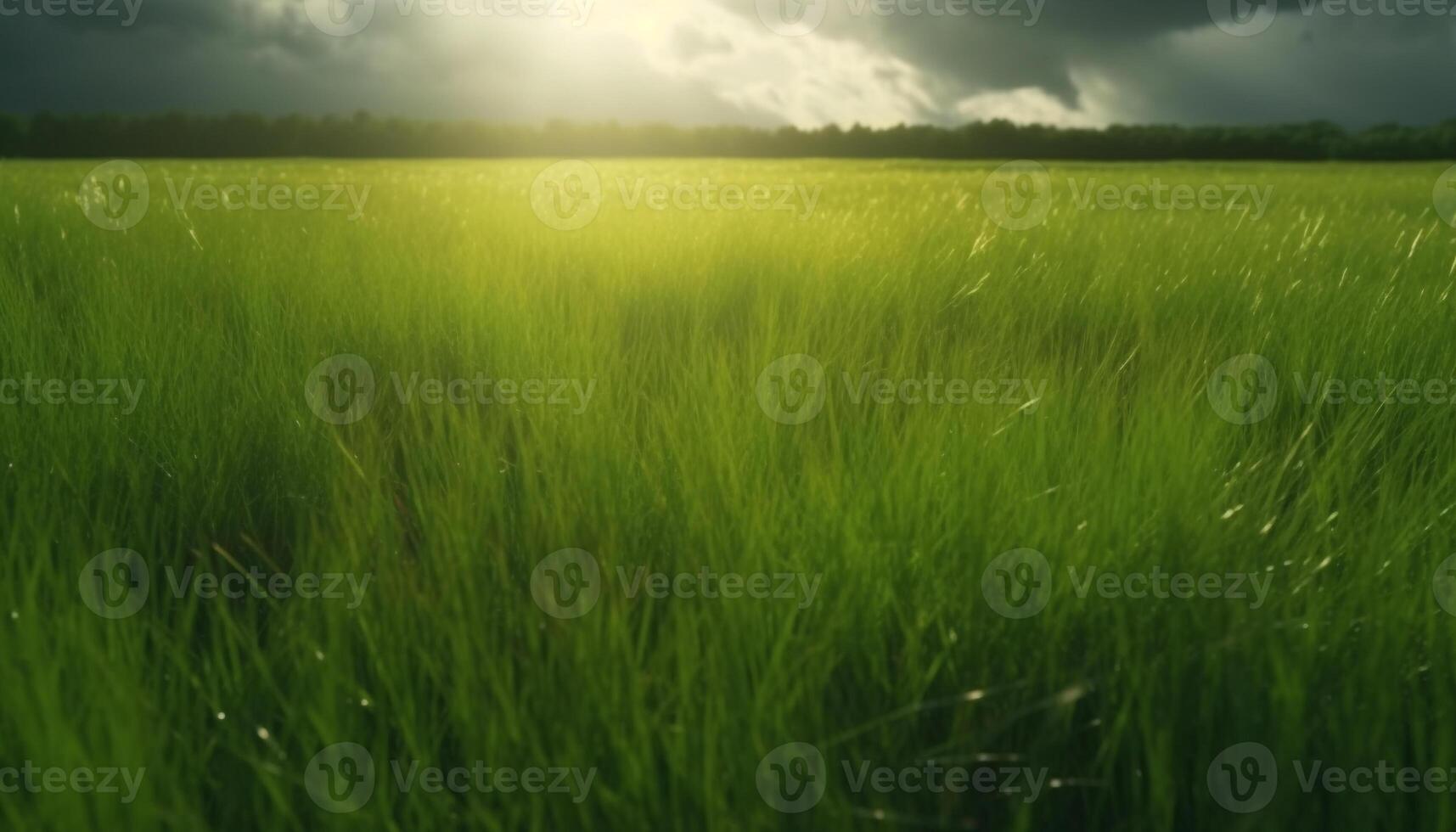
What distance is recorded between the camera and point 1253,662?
94cm

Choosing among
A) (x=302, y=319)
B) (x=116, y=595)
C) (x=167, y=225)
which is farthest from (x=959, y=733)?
(x=167, y=225)

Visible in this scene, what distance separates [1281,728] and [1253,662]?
8 cm

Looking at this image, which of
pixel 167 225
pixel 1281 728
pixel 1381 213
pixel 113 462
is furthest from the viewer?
pixel 1381 213

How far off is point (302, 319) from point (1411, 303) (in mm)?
3304

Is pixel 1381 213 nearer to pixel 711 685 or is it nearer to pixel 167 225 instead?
pixel 711 685

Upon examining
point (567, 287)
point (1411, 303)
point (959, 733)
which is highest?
point (567, 287)

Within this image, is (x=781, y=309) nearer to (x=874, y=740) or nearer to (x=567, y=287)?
(x=567, y=287)

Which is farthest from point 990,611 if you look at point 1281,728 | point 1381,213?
point 1381,213

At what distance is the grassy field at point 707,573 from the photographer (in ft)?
2.79

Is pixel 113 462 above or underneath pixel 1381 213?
underneath

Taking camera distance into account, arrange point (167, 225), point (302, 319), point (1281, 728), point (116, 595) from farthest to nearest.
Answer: point (167, 225), point (302, 319), point (116, 595), point (1281, 728)

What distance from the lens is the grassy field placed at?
851mm

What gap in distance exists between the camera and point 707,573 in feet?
3.73

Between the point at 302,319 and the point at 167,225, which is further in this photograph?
the point at 167,225
